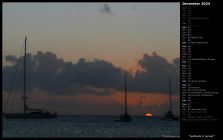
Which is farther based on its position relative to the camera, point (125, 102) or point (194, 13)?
point (125, 102)

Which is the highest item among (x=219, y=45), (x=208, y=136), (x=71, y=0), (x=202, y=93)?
(x=71, y=0)

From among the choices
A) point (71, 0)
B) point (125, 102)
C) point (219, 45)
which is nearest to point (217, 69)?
point (219, 45)

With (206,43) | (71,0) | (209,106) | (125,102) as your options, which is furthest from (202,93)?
(125,102)

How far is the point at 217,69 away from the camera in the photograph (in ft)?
44.8

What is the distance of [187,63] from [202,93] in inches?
34.0

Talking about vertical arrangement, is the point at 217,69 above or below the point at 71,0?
below

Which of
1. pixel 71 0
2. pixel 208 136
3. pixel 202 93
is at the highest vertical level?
pixel 71 0

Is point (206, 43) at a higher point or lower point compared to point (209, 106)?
higher

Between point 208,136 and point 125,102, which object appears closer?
point 208,136

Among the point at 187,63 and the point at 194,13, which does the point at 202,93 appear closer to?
the point at 187,63

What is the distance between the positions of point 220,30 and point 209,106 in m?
1.82

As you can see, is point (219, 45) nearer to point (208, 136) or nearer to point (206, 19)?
point (206, 19)

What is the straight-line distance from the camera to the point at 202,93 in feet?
45.3

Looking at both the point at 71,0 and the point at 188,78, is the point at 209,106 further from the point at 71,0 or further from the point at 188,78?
the point at 71,0
